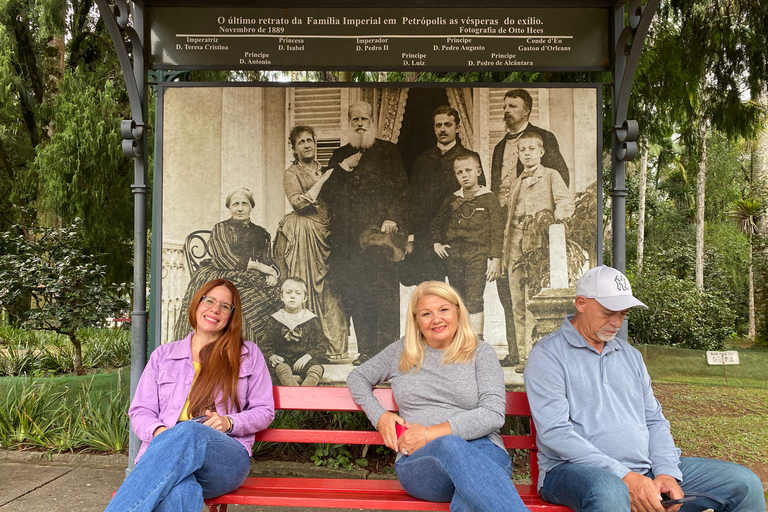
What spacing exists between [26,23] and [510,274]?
1253 cm

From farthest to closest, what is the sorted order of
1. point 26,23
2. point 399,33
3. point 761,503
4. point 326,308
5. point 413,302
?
point 26,23
point 326,308
point 399,33
point 413,302
point 761,503

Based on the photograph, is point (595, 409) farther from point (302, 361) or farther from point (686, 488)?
point (302, 361)

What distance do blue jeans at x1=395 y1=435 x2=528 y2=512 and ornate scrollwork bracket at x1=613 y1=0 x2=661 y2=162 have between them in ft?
6.96

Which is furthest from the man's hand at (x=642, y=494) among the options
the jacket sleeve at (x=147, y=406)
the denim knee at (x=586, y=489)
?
A: the jacket sleeve at (x=147, y=406)

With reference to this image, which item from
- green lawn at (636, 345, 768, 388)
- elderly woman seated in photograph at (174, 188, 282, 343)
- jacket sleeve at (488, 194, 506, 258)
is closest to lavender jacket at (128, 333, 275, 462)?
elderly woman seated in photograph at (174, 188, 282, 343)

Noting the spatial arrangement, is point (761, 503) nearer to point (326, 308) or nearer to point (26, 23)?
point (326, 308)

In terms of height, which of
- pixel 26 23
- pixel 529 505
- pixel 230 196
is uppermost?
pixel 26 23

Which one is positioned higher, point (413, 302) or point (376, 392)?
point (413, 302)

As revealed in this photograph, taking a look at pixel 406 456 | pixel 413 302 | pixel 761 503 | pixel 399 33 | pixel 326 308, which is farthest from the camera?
pixel 326 308

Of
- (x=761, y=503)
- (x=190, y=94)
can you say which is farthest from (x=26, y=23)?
(x=761, y=503)

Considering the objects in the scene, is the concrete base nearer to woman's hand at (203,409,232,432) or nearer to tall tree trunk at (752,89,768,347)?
woman's hand at (203,409,232,432)

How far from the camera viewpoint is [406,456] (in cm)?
282

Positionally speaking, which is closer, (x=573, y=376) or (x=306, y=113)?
(x=573, y=376)

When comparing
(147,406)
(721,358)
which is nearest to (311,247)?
(147,406)
